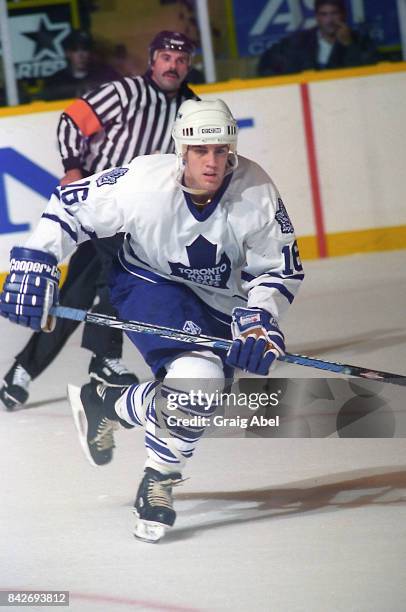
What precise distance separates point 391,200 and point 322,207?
36cm

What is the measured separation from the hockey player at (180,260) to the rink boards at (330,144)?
10.8 ft

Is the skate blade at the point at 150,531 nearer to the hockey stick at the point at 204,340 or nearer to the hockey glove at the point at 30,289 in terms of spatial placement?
the hockey stick at the point at 204,340

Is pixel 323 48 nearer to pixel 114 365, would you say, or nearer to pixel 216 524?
pixel 114 365

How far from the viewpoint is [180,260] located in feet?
10.9

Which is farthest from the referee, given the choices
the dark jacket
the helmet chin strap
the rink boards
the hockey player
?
the dark jacket

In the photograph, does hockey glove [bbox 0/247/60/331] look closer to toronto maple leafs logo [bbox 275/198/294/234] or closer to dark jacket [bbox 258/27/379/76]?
toronto maple leafs logo [bbox 275/198/294/234]

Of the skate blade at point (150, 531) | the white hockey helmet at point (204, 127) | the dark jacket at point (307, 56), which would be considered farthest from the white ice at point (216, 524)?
the dark jacket at point (307, 56)

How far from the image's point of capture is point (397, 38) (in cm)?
689

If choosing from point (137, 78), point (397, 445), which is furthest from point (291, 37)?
point (397, 445)

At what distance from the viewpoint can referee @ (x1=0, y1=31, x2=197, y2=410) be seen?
462 centimetres

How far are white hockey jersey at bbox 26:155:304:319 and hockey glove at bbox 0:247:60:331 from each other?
0.04 metres

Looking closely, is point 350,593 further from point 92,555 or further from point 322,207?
point 322,207

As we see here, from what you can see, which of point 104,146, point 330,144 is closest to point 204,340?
point 104,146

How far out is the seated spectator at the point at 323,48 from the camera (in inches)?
266
